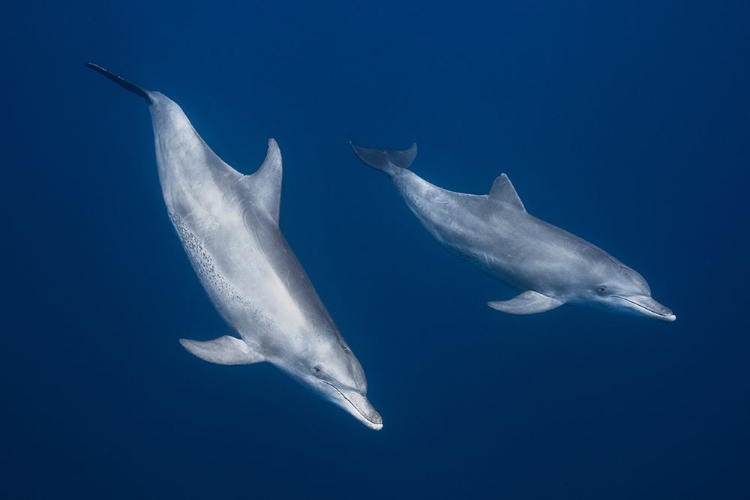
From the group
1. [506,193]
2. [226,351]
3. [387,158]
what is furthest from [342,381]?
[387,158]

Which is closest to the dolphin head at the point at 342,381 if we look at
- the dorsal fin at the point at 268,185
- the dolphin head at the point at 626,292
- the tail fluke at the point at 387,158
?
the dorsal fin at the point at 268,185

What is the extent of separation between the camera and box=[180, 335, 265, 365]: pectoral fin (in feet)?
22.6

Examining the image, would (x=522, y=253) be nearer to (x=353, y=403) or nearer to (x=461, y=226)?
(x=461, y=226)

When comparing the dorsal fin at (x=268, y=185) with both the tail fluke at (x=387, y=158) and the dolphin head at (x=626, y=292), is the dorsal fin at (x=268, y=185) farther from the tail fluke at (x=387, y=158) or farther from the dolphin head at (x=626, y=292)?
the dolphin head at (x=626, y=292)

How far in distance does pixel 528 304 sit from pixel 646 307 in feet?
5.41

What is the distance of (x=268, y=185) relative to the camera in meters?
7.64

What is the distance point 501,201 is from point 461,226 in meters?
0.74

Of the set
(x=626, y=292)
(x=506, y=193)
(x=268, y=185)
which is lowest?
(x=268, y=185)

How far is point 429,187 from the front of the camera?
1008cm

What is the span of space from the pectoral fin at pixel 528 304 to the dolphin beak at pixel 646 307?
1.00 metres

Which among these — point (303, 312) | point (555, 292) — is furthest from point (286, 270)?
point (555, 292)

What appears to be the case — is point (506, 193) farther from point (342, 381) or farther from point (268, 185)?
point (342, 381)

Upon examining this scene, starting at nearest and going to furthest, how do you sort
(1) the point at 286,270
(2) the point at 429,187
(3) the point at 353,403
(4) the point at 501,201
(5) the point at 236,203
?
(3) the point at 353,403 < (1) the point at 286,270 < (5) the point at 236,203 < (4) the point at 501,201 < (2) the point at 429,187

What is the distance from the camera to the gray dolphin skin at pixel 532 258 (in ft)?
28.6
